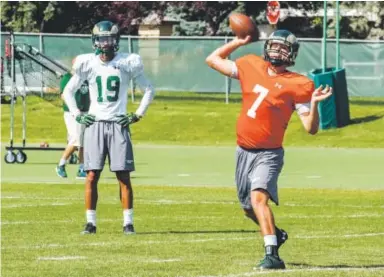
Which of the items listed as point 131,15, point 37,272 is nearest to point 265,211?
point 37,272

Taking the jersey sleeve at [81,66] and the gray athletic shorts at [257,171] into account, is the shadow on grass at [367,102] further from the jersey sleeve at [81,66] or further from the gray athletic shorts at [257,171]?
the gray athletic shorts at [257,171]

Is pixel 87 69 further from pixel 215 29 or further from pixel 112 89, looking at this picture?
pixel 215 29

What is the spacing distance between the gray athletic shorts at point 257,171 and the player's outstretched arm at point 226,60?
0.65m

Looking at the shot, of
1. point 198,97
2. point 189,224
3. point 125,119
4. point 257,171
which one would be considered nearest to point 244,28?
point 257,171

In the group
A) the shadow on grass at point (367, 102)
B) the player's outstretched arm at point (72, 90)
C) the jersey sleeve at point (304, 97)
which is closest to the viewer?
the jersey sleeve at point (304, 97)

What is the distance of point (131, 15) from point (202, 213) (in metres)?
38.9

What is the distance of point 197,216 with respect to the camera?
1574 cm

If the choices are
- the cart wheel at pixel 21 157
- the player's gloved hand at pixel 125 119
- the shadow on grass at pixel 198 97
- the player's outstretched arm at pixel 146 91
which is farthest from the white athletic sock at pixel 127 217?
the shadow on grass at pixel 198 97

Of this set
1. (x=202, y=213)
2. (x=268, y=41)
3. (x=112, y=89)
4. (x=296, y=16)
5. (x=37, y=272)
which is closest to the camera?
(x=37, y=272)

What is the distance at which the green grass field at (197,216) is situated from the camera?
11.4m

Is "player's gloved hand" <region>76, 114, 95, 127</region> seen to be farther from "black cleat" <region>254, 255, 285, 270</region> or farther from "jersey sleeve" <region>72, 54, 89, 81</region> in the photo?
"black cleat" <region>254, 255, 285, 270</region>

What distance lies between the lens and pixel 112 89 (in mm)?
14227

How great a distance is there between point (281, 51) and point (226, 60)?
609mm

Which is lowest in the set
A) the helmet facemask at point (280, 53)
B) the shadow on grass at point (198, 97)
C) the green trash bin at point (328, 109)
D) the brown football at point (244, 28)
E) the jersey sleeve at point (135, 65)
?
the shadow on grass at point (198, 97)
